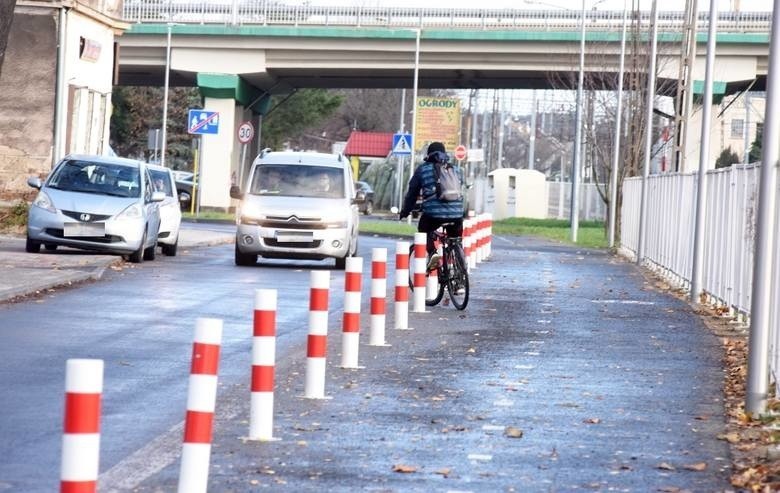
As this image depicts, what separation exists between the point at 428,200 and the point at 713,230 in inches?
170

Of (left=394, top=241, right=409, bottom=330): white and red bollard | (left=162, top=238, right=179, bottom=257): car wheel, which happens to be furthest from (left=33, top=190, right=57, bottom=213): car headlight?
(left=394, top=241, right=409, bottom=330): white and red bollard

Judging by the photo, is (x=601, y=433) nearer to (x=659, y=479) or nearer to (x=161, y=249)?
(x=659, y=479)

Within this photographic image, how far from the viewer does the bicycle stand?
18703 mm

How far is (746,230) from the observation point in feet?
57.2

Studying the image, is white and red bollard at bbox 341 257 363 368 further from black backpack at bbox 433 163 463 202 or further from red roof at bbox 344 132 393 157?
red roof at bbox 344 132 393 157

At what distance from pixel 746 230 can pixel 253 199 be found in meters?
11.3

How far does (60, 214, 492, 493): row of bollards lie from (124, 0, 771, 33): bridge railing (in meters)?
39.7

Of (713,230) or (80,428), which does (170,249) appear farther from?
(80,428)

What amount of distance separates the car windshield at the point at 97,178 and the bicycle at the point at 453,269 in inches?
339

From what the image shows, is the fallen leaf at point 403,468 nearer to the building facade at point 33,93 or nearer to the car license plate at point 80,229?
the car license plate at point 80,229

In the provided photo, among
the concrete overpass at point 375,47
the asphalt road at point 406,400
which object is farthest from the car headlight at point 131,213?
the concrete overpass at point 375,47

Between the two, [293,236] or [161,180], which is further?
[161,180]

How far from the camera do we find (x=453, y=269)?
18.8m

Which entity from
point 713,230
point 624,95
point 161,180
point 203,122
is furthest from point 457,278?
point 624,95
